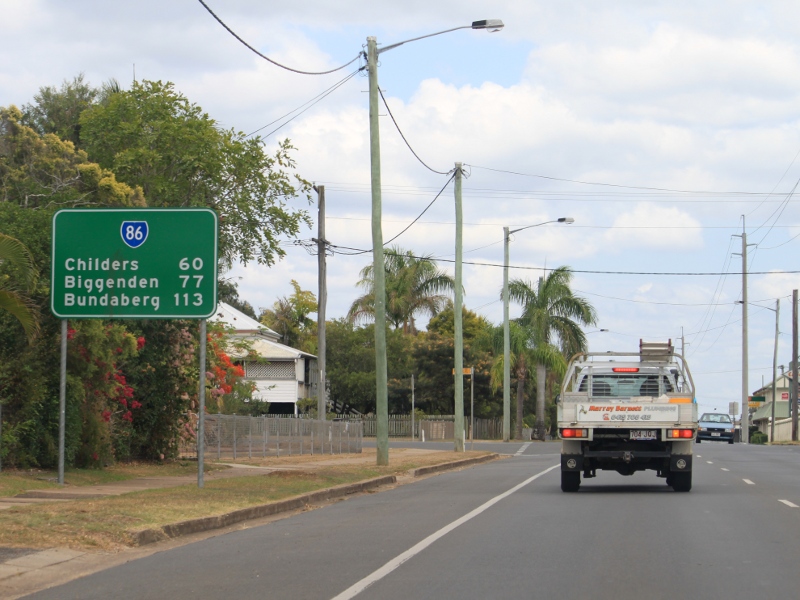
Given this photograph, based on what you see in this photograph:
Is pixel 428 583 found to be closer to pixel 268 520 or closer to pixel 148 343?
pixel 268 520

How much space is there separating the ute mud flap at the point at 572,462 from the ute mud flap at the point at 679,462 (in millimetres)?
1513

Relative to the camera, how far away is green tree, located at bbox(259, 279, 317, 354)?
75.7m

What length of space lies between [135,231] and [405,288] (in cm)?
5082

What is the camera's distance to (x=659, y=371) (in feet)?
66.3

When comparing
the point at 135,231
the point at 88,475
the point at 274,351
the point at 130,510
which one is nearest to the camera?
the point at 130,510

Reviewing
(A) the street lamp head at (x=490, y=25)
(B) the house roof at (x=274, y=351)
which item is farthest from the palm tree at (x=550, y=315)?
(A) the street lamp head at (x=490, y=25)

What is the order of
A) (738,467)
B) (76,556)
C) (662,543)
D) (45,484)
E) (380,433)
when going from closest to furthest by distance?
1. (76,556)
2. (662,543)
3. (45,484)
4. (380,433)
5. (738,467)

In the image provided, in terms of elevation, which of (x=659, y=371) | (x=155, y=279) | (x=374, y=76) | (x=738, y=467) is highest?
(x=374, y=76)

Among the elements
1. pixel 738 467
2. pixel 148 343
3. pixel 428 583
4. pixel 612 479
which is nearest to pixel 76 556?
pixel 428 583

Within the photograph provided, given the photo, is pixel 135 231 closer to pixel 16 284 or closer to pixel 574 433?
pixel 16 284

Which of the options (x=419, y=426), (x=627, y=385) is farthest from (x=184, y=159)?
(x=419, y=426)

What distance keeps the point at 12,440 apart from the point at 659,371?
11.4 meters

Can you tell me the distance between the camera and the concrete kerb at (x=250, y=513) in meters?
12.3

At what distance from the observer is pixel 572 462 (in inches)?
735
